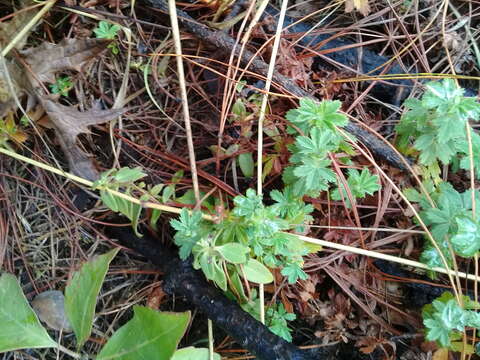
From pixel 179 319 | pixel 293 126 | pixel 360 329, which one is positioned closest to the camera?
pixel 179 319

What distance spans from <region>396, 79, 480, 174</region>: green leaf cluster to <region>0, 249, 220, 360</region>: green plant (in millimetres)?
1000

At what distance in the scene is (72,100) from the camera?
1764mm

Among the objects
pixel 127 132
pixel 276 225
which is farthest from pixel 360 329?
pixel 127 132

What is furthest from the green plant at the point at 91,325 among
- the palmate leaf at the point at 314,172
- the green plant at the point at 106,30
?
the green plant at the point at 106,30

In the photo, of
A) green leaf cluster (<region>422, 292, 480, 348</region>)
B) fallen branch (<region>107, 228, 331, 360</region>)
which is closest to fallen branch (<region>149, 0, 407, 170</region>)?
green leaf cluster (<region>422, 292, 480, 348</region>)

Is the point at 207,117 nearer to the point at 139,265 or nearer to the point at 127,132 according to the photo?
the point at 127,132

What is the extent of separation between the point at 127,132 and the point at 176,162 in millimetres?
245

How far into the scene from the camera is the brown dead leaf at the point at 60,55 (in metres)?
1.64

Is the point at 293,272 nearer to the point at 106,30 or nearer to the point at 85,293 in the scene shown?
the point at 85,293

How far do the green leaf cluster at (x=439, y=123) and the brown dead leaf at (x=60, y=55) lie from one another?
1.15 m

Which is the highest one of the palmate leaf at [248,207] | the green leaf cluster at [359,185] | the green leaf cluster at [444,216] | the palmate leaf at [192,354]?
the palmate leaf at [248,207]

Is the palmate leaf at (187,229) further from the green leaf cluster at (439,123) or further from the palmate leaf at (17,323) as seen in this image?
the green leaf cluster at (439,123)

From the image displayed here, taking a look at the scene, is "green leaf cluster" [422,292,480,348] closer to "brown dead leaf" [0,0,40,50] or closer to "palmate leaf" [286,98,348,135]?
"palmate leaf" [286,98,348,135]

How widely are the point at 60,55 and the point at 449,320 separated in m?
1.65
